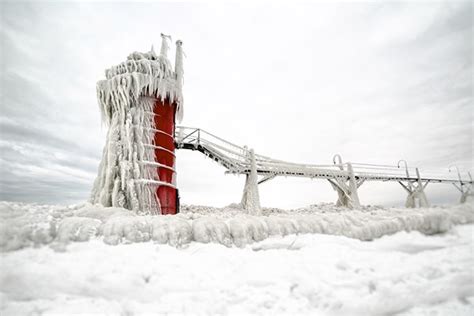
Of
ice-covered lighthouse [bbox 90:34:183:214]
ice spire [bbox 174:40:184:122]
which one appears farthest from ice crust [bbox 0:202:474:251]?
ice spire [bbox 174:40:184:122]

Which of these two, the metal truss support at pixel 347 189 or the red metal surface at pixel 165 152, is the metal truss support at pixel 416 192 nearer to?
the metal truss support at pixel 347 189

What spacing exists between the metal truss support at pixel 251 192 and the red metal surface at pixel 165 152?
4.56m

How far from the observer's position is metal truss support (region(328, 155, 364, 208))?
16094 mm

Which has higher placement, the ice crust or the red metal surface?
the red metal surface

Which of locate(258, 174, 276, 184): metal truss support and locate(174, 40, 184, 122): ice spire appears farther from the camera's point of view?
locate(258, 174, 276, 184): metal truss support

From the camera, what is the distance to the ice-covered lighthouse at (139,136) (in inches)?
275

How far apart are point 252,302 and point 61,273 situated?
67.7 inches

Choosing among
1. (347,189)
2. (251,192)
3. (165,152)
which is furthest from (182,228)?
(347,189)

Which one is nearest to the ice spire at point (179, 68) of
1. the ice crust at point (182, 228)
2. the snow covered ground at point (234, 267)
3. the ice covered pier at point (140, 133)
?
the ice covered pier at point (140, 133)

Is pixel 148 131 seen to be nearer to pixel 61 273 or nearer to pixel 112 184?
pixel 112 184

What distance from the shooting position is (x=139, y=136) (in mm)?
7820

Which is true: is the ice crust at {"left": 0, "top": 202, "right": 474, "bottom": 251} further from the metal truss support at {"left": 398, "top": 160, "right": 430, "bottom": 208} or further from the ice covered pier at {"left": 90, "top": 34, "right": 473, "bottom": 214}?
the metal truss support at {"left": 398, "top": 160, "right": 430, "bottom": 208}

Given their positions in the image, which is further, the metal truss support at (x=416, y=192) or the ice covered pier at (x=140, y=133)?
the metal truss support at (x=416, y=192)

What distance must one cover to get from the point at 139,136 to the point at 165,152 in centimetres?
144
